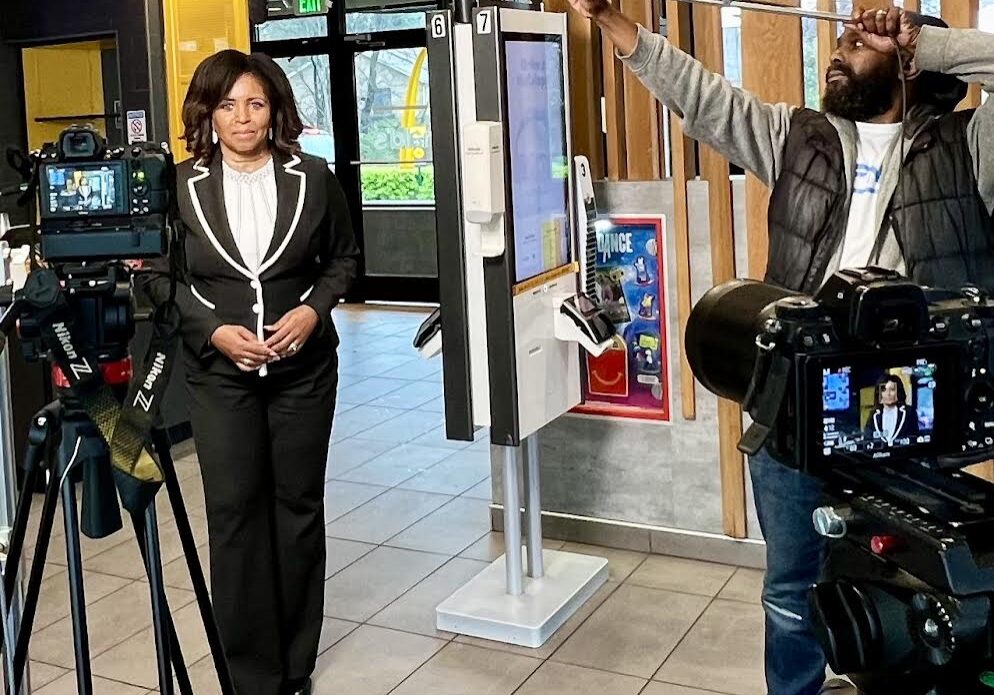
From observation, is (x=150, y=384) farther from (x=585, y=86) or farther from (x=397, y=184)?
(x=397, y=184)

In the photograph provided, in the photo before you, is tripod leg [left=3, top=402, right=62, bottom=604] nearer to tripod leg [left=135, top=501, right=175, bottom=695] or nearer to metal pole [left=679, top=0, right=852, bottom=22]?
tripod leg [left=135, top=501, right=175, bottom=695]


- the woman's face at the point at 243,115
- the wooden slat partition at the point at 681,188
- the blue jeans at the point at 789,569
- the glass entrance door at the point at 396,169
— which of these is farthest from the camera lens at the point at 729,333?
the glass entrance door at the point at 396,169

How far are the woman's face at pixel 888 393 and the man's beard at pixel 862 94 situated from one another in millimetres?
1051

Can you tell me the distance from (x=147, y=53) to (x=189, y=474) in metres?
2.02

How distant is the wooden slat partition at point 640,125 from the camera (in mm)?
3855

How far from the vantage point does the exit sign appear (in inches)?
371

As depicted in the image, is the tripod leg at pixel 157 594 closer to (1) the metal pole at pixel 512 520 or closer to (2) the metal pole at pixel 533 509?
(1) the metal pole at pixel 512 520

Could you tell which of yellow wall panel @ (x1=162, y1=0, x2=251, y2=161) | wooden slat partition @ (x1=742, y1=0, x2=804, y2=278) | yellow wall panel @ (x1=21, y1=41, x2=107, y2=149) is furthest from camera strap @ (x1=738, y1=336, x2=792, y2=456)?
yellow wall panel @ (x1=21, y1=41, x2=107, y2=149)

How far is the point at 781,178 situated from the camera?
8.23ft

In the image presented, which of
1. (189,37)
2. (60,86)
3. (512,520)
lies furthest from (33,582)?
(60,86)

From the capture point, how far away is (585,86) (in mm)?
3957

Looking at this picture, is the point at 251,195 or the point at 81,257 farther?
the point at 251,195

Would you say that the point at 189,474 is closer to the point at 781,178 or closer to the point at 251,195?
the point at 251,195

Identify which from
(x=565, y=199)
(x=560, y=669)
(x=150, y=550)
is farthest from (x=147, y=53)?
(x=150, y=550)
